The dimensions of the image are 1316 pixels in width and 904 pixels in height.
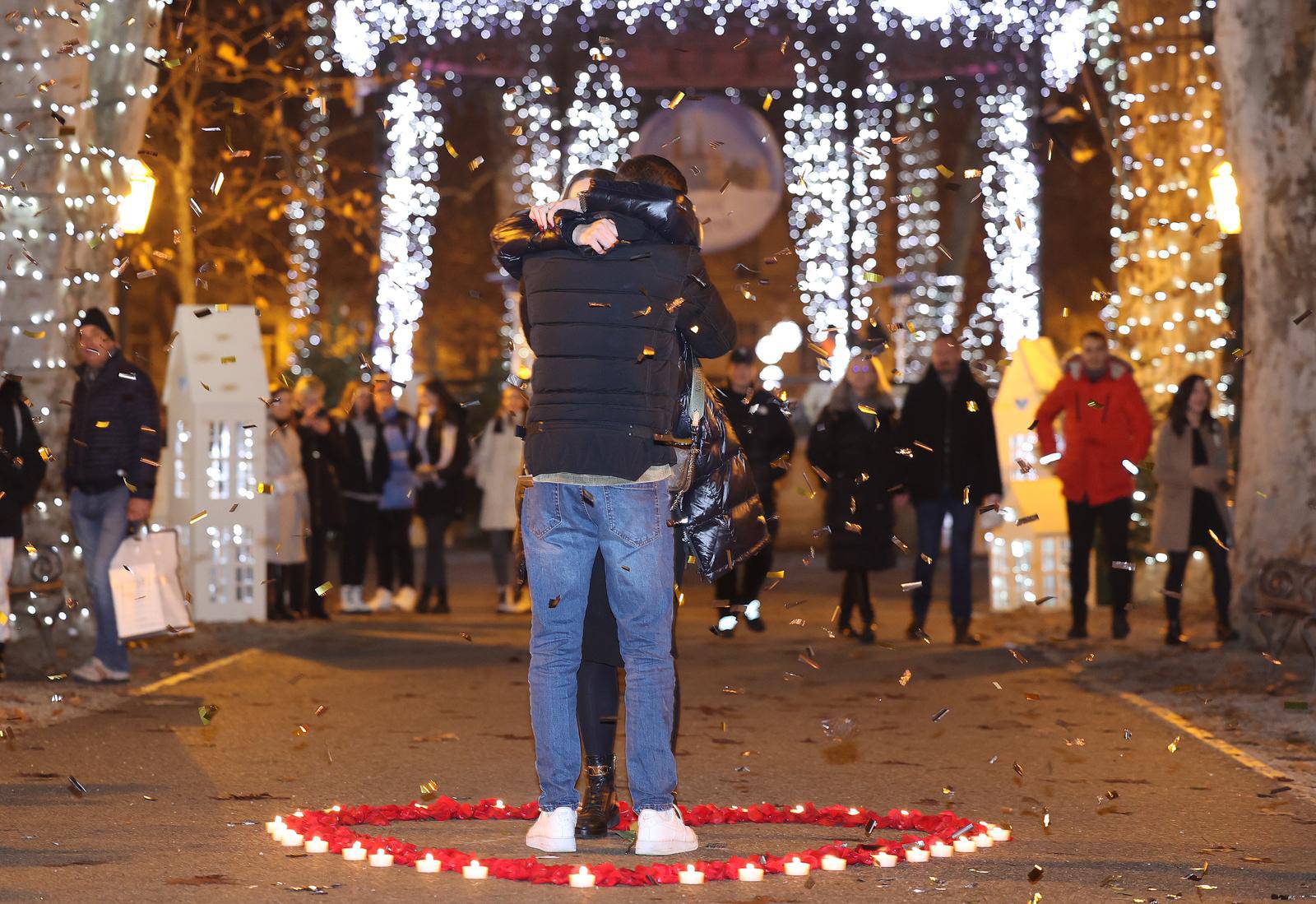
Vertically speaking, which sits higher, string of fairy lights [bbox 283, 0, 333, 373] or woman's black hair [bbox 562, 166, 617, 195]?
string of fairy lights [bbox 283, 0, 333, 373]

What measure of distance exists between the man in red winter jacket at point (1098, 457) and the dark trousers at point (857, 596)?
4.60 feet

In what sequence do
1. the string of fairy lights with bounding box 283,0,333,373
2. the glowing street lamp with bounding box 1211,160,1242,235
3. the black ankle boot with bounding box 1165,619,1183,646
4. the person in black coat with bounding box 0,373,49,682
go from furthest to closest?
the string of fairy lights with bounding box 283,0,333,373 < the glowing street lamp with bounding box 1211,160,1242,235 < the black ankle boot with bounding box 1165,619,1183,646 < the person in black coat with bounding box 0,373,49,682

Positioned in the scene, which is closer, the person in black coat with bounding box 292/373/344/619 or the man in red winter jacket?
the man in red winter jacket

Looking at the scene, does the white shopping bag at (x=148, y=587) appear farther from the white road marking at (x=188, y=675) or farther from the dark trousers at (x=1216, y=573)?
the dark trousers at (x=1216, y=573)

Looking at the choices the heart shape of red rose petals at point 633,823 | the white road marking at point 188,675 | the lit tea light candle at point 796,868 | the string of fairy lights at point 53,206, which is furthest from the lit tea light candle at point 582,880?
the string of fairy lights at point 53,206

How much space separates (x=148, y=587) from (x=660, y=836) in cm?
599

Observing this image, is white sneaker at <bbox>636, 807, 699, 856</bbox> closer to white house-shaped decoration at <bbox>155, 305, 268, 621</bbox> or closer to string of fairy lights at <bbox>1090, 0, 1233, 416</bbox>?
white house-shaped decoration at <bbox>155, 305, 268, 621</bbox>

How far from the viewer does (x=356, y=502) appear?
16969mm

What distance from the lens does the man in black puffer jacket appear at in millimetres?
5949

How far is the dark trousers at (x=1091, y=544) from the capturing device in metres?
13.6

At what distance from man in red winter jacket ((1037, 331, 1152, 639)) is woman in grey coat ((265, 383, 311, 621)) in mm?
6046

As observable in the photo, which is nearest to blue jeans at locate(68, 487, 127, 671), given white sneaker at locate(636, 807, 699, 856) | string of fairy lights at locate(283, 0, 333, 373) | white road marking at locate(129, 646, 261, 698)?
white road marking at locate(129, 646, 261, 698)

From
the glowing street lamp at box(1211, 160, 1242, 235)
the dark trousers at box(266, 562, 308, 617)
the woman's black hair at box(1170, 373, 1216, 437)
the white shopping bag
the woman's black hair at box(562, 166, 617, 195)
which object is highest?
the glowing street lamp at box(1211, 160, 1242, 235)

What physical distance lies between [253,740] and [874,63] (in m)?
26.6
